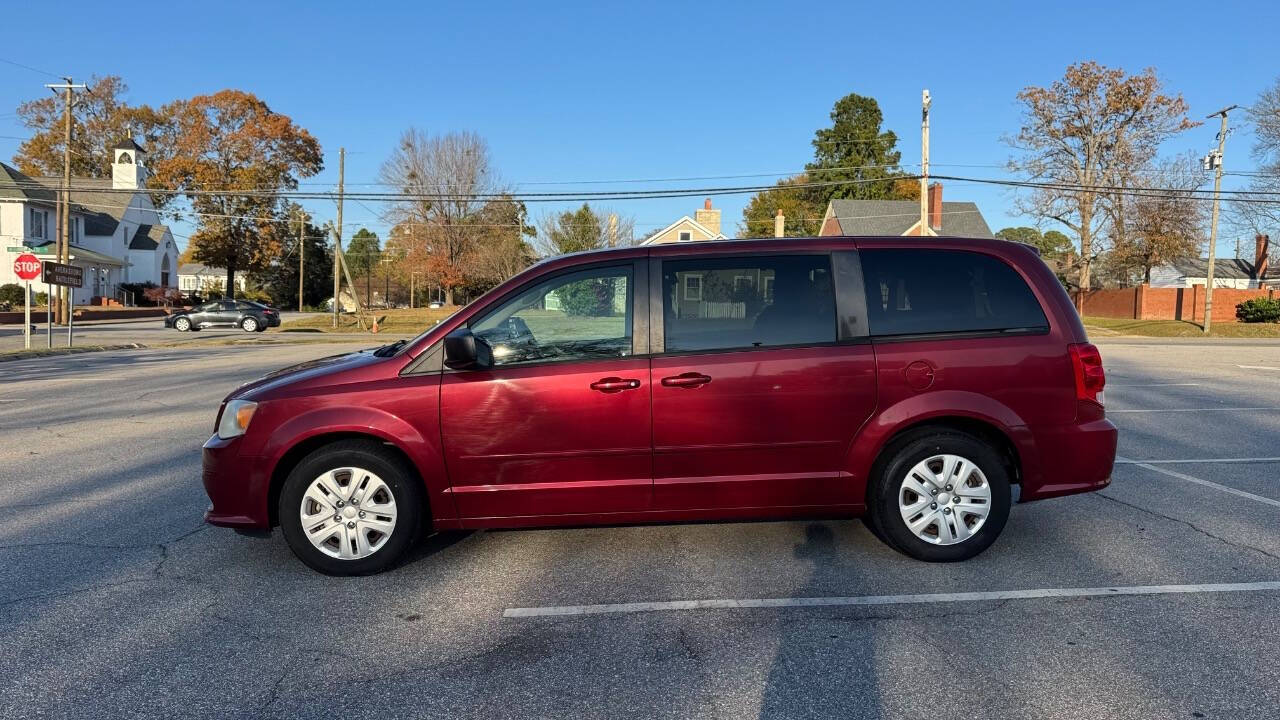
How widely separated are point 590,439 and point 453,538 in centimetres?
143

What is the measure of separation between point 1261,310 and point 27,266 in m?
49.4

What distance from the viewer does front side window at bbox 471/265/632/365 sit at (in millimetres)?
4547

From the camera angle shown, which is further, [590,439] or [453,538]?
[453,538]

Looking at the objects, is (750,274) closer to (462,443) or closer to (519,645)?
(462,443)

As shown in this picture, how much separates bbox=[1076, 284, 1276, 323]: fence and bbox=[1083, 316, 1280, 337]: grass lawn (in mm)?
1164

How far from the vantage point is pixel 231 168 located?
188 feet

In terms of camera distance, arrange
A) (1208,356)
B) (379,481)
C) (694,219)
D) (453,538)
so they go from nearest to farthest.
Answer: (379,481)
(453,538)
(1208,356)
(694,219)

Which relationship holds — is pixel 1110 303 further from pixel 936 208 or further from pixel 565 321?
pixel 565 321

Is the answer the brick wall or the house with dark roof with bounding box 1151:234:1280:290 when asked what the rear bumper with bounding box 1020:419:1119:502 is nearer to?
the brick wall

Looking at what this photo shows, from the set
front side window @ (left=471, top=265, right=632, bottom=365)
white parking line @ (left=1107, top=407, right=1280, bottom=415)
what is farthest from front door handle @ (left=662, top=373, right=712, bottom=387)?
white parking line @ (left=1107, top=407, right=1280, bottom=415)

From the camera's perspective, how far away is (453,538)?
205 inches

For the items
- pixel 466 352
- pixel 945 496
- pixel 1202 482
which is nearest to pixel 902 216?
pixel 1202 482

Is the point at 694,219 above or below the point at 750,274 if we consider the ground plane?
above


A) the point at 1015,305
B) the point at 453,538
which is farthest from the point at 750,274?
the point at 453,538
